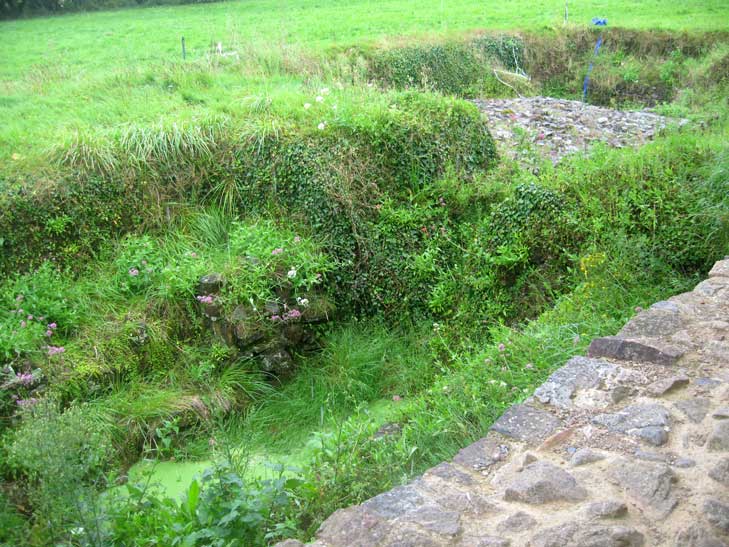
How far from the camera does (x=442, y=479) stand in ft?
9.25

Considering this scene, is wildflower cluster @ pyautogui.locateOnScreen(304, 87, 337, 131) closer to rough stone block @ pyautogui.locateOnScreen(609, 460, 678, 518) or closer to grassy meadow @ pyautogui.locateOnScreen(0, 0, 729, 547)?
grassy meadow @ pyautogui.locateOnScreen(0, 0, 729, 547)

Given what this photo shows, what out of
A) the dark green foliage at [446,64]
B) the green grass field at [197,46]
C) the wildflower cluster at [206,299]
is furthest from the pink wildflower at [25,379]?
the dark green foliage at [446,64]

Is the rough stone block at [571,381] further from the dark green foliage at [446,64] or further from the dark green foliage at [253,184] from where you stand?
the dark green foliage at [446,64]

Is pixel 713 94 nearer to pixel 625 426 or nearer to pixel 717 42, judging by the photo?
pixel 717 42

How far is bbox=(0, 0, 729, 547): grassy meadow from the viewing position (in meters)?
3.83

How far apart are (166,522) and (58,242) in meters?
3.92

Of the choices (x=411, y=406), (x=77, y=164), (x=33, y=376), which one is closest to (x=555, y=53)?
(x=77, y=164)

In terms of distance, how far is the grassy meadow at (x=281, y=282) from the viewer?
151 inches

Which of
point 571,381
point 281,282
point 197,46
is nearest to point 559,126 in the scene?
point 281,282

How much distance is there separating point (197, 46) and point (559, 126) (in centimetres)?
667

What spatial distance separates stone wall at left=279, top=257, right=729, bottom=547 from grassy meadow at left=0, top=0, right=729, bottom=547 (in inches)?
26.2

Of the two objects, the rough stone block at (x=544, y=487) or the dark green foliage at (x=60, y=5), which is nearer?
the rough stone block at (x=544, y=487)

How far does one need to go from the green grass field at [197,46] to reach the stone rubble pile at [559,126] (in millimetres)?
2680

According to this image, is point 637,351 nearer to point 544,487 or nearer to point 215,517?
point 544,487
